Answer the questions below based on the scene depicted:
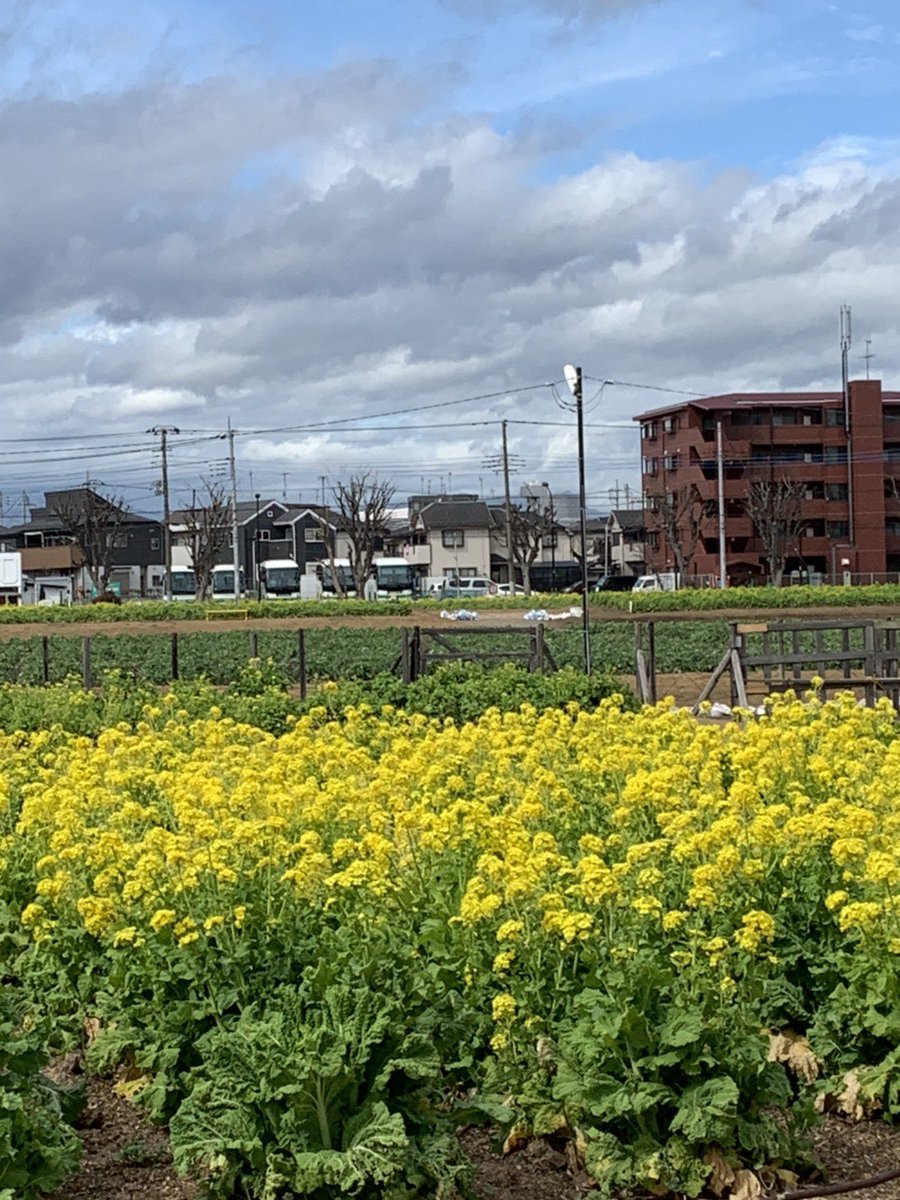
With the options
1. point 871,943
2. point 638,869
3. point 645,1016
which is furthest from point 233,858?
point 871,943

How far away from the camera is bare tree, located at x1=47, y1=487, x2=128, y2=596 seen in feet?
293

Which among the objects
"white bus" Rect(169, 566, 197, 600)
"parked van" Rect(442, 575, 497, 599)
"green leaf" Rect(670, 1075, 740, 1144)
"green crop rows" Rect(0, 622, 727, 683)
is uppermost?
"white bus" Rect(169, 566, 197, 600)

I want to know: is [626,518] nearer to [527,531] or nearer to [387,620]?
[527,531]

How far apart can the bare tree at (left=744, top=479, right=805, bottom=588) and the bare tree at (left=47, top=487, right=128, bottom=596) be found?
3562 centimetres

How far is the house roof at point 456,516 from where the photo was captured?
101375 millimetres

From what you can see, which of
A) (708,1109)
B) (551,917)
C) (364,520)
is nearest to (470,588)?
(364,520)

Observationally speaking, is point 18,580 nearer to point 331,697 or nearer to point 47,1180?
point 331,697

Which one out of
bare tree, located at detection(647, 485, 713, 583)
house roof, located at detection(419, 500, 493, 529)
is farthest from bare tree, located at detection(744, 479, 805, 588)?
house roof, located at detection(419, 500, 493, 529)

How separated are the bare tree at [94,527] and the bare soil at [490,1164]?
264 ft

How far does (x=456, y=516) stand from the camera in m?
102

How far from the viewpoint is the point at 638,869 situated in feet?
20.1

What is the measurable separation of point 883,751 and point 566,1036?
16.3ft

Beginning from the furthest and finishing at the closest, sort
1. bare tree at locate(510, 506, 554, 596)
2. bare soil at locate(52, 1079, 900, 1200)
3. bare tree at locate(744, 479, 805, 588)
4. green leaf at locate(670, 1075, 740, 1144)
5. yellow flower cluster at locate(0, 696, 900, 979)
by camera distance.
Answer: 1. bare tree at locate(510, 506, 554, 596)
2. bare tree at locate(744, 479, 805, 588)
3. yellow flower cluster at locate(0, 696, 900, 979)
4. bare soil at locate(52, 1079, 900, 1200)
5. green leaf at locate(670, 1075, 740, 1144)

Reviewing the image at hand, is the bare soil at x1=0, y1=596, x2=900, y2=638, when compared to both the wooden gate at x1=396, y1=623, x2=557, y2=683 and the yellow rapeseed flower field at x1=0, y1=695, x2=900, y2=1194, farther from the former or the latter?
the yellow rapeseed flower field at x1=0, y1=695, x2=900, y2=1194
